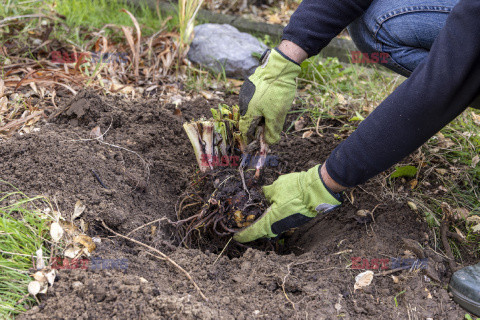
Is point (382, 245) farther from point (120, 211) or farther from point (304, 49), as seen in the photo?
point (120, 211)

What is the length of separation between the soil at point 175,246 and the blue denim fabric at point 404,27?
58cm

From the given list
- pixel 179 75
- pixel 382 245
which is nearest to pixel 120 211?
pixel 382 245

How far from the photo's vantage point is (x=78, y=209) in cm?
159

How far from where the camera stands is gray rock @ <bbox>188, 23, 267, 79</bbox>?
125 inches

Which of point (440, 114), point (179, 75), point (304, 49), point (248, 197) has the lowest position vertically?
point (179, 75)

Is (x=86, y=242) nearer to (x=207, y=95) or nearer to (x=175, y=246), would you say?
(x=175, y=246)

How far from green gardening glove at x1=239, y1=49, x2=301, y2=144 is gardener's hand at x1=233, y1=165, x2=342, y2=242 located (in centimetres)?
30

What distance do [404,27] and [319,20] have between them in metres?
0.37

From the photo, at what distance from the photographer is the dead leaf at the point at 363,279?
58.9 inches

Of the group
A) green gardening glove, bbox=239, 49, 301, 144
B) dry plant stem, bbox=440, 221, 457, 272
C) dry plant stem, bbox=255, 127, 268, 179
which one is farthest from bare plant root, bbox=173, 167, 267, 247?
dry plant stem, bbox=440, 221, 457, 272

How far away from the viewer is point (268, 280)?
149 centimetres

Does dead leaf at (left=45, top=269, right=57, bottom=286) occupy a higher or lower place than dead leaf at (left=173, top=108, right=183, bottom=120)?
higher

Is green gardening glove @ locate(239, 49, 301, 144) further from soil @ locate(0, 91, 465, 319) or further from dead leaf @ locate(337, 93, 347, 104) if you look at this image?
dead leaf @ locate(337, 93, 347, 104)

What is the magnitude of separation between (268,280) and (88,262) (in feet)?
2.02
